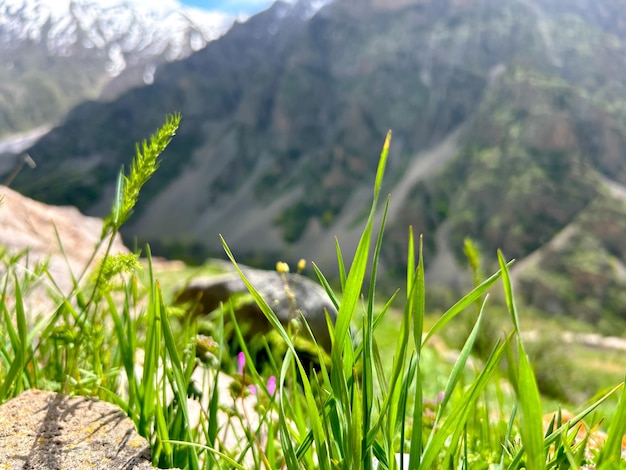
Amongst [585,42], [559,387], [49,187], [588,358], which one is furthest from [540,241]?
[49,187]

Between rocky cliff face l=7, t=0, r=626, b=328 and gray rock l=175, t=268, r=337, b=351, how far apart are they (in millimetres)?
95029

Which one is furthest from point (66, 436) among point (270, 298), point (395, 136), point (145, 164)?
point (395, 136)

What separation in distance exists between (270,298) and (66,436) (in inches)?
170

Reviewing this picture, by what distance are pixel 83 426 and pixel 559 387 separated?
26228 mm

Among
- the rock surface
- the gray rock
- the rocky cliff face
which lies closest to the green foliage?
the rock surface

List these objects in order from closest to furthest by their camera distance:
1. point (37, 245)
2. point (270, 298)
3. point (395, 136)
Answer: point (270, 298)
point (37, 245)
point (395, 136)

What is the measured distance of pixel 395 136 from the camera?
137125mm

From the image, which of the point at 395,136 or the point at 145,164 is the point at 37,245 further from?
the point at 395,136

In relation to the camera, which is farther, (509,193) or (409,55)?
(409,55)

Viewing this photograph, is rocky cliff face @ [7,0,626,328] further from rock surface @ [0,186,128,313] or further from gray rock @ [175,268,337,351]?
rock surface @ [0,186,128,313]

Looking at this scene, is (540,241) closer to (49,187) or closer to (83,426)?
(83,426)

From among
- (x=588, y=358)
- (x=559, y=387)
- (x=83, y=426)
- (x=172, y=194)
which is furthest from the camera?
(x=172, y=194)

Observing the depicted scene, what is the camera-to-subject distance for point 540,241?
106375 mm

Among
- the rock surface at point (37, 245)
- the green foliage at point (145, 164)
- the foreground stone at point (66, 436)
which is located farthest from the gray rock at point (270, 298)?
the green foliage at point (145, 164)
